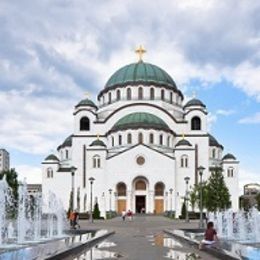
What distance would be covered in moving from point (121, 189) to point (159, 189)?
4.83 metres

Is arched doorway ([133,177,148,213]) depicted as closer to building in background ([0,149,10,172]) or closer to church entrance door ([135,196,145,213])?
church entrance door ([135,196,145,213])

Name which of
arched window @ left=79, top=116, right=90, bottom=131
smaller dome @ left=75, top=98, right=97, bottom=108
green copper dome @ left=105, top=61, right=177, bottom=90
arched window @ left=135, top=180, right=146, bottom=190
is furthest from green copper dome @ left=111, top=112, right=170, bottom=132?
arched window @ left=135, top=180, right=146, bottom=190

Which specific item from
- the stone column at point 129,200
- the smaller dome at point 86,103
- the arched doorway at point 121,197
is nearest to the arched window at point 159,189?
the stone column at point 129,200

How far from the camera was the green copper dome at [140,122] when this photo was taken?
7136 centimetres

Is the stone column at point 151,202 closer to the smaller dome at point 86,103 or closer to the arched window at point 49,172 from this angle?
the arched window at point 49,172

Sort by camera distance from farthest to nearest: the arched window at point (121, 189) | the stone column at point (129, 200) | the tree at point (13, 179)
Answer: the arched window at point (121, 189) → the stone column at point (129, 200) → the tree at point (13, 179)

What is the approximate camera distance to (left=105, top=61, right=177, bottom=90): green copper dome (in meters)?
78.7

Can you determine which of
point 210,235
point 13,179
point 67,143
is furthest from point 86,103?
point 210,235

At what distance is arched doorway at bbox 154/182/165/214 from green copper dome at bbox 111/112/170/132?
772 cm

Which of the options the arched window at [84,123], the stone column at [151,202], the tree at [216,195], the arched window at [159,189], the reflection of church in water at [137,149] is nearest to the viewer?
the tree at [216,195]

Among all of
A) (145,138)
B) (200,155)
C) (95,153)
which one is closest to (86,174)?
(95,153)

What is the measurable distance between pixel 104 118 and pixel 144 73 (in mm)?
8784

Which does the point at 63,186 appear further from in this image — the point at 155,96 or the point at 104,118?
the point at 155,96

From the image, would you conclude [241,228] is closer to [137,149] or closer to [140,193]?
[140,193]
